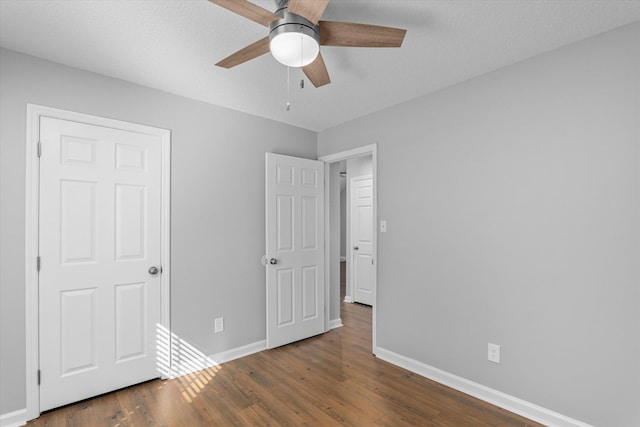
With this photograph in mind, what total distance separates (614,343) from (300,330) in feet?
8.91

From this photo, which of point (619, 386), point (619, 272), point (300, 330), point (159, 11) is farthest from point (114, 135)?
point (619, 386)

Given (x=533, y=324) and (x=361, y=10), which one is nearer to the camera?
(x=361, y=10)

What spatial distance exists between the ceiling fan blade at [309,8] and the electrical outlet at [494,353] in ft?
8.26

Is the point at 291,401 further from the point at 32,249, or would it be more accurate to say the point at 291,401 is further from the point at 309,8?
the point at 309,8

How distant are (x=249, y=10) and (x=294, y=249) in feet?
8.60

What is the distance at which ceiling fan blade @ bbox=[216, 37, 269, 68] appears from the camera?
1641 mm

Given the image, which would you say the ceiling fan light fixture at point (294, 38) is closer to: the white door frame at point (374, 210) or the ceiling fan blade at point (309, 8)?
the ceiling fan blade at point (309, 8)

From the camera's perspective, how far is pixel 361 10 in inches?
69.5

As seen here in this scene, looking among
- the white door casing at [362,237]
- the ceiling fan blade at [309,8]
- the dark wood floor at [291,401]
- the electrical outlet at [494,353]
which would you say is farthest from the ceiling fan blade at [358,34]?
the white door casing at [362,237]

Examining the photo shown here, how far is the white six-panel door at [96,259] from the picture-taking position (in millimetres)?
2326

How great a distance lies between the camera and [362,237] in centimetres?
538

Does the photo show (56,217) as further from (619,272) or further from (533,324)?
(619,272)

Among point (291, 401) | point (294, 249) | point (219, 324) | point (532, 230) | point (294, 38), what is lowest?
point (291, 401)

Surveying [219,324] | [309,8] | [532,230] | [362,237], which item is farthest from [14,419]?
[362,237]
